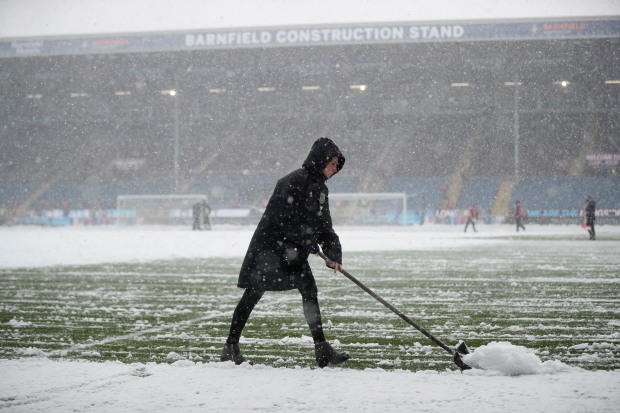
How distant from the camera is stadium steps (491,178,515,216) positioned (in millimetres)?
44875

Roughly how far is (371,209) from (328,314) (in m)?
34.9

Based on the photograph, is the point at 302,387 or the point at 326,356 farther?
the point at 326,356

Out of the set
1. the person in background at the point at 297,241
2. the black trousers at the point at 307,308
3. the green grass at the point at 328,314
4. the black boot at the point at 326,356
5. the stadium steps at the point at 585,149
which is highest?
the stadium steps at the point at 585,149

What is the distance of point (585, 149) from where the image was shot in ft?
155

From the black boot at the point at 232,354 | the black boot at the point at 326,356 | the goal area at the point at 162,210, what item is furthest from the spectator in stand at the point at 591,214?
the goal area at the point at 162,210

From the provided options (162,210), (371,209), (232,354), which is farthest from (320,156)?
(162,210)

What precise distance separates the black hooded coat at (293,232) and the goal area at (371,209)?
37.1 meters

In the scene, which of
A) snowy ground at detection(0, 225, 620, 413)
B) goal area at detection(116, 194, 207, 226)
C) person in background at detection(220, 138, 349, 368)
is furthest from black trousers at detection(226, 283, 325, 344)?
goal area at detection(116, 194, 207, 226)

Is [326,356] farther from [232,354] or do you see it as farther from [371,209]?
[371,209]

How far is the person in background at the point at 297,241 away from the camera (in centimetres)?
476

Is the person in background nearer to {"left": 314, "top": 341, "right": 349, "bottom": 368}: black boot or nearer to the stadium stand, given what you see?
{"left": 314, "top": 341, "right": 349, "bottom": 368}: black boot

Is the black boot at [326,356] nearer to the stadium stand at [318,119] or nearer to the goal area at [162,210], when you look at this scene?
the goal area at [162,210]

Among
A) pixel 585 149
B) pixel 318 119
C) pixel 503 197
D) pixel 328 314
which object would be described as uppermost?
pixel 318 119

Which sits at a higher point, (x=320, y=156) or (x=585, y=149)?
(x=585, y=149)
